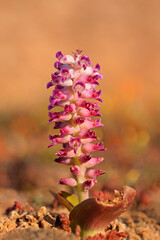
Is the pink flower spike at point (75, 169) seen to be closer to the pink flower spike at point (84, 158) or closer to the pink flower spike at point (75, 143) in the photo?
the pink flower spike at point (84, 158)

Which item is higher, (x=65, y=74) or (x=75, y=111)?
(x=65, y=74)

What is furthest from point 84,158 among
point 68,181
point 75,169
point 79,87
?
point 79,87

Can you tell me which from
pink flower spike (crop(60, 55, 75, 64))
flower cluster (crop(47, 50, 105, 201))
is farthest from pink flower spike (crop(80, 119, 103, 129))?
pink flower spike (crop(60, 55, 75, 64))

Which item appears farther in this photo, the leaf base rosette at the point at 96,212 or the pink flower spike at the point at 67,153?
the pink flower spike at the point at 67,153

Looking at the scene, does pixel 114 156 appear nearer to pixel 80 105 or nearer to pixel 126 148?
pixel 126 148

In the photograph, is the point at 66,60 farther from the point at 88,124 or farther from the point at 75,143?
the point at 75,143

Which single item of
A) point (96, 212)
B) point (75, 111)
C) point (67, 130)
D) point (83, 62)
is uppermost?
point (83, 62)

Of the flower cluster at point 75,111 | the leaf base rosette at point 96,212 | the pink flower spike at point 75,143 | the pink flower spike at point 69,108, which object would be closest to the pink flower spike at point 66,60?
the flower cluster at point 75,111
